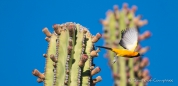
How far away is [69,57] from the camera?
3639 mm

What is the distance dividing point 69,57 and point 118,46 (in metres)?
3.63

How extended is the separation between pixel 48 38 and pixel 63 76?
572 millimetres

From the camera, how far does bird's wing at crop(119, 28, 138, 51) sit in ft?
11.4

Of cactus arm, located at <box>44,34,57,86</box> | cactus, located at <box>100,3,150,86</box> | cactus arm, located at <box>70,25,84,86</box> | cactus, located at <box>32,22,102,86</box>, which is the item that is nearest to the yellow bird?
cactus, located at <box>32,22,102,86</box>

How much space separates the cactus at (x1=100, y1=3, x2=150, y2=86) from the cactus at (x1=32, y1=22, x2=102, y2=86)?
284 centimetres

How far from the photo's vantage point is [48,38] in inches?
155

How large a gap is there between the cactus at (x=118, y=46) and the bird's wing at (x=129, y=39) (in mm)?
2971

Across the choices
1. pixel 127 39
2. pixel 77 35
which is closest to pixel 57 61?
pixel 77 35

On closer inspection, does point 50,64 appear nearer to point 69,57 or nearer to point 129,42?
point 69,57

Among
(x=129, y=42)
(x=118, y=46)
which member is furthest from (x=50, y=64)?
(x=118, y=46)

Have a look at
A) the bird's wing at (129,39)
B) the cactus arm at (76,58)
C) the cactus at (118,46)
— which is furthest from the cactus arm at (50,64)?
the cactus at (118,46)

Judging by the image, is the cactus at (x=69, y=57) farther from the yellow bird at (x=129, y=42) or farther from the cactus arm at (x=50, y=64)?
the yellow bird at (x=129, y=42)

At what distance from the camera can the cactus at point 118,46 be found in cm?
672

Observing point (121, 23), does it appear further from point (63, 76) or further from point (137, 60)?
point (63, 76)
